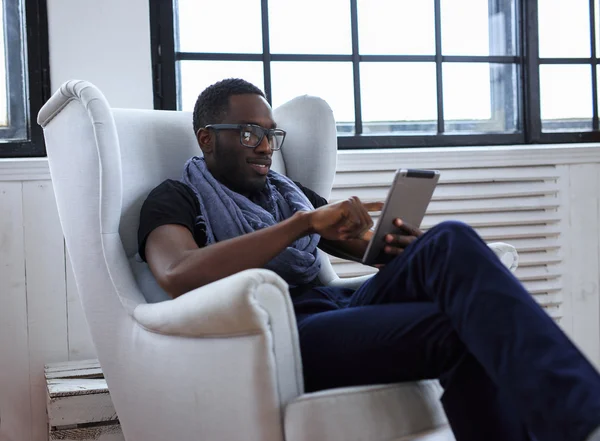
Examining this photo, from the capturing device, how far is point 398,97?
2771 mm

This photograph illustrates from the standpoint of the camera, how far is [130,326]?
1.48m

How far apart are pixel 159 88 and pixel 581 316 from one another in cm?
161

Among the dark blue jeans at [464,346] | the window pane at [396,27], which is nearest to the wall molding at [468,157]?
the window pane at [396,27]

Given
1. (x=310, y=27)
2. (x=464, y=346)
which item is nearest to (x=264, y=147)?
(x=464, y=346)

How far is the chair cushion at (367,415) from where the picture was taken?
120cm

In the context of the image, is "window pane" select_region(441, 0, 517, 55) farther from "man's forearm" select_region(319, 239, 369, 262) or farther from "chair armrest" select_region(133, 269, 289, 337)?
"chair armrest" select_region(133, 269, 289, 337)

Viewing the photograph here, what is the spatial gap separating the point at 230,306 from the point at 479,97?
1.91 m

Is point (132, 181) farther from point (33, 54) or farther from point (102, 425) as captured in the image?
point (33, 54)

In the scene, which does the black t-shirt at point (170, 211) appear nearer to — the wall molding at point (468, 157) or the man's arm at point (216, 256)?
the man's arm at point (216, 256)

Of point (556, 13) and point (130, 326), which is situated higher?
point (556, 13)

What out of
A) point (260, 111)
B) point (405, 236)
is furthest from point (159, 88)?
point (405, 236)

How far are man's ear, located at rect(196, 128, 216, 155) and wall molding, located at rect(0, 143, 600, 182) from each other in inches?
32.3

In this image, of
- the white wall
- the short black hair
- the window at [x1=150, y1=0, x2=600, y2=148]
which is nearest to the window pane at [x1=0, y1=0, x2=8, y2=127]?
the white wall

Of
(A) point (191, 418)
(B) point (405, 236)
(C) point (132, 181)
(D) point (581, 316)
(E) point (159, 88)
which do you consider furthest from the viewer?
(D) point (581, 316)
